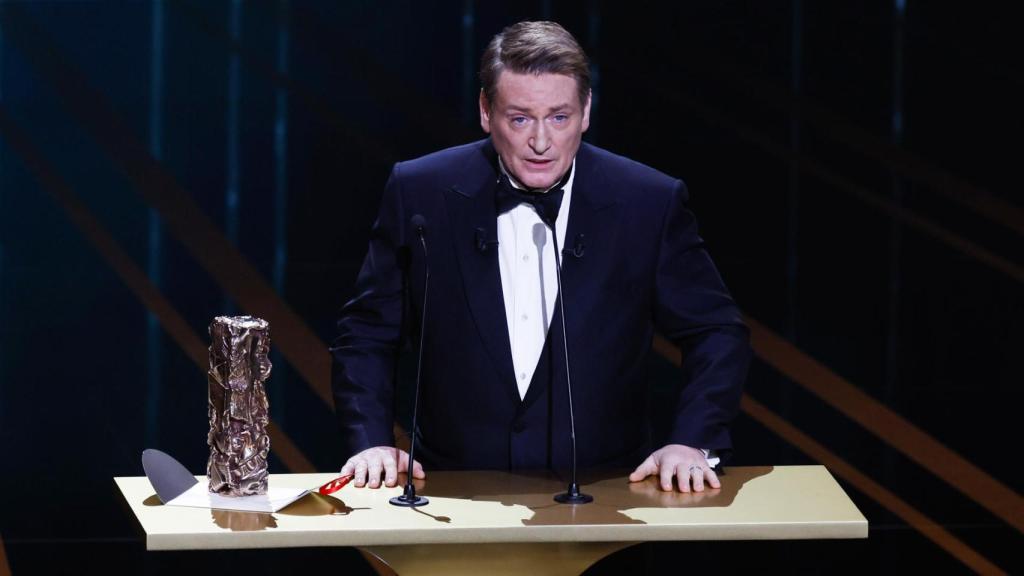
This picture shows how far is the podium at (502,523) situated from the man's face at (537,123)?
53 cm

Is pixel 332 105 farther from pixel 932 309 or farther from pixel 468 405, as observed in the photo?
pixel 468 405

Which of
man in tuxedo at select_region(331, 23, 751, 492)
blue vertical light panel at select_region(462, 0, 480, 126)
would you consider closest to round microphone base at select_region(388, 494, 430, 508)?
man in tuxedo at select_region(331, 23, 751, 492)

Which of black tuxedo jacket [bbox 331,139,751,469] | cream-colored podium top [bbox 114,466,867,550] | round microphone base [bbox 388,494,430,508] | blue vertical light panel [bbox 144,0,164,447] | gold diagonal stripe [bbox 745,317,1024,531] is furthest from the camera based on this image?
blue vertical light panel [bbox 144,0,164,447]

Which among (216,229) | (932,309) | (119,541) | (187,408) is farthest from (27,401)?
(932,309)

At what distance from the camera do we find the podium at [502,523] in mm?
2234

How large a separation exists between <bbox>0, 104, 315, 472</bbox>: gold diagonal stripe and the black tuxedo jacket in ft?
14.2

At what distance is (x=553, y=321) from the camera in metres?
2.75

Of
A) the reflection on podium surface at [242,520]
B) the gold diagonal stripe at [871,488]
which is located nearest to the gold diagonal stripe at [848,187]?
the gold diagonal stripe at [871,488]

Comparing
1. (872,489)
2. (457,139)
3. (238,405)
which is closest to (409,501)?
(238,405)

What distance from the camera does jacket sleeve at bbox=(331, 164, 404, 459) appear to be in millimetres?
2770

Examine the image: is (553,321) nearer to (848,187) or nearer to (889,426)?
(889,426)

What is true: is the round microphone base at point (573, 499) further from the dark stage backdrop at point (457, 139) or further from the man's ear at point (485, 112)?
the dark stage backdrop at point (457, 139)

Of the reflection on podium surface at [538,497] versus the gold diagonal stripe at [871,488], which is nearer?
the reflection on podium surface at [538,497]

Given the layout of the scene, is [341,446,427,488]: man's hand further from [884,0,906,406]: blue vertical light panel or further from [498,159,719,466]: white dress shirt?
[884,0,906,406]: blue vertical light panel
